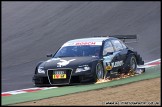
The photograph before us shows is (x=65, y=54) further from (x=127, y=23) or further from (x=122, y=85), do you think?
(x=127, y=23)

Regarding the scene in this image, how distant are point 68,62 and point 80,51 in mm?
960

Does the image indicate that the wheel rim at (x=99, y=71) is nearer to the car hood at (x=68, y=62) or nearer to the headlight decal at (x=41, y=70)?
the car hood at (x=68, y=62)

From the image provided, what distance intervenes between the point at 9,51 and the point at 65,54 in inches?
228

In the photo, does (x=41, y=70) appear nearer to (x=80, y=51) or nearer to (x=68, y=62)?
(x=68, y=62)

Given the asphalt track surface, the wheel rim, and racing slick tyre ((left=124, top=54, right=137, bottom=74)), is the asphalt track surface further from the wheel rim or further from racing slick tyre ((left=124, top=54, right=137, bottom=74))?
racing slick tyre ((left=124, top=54, right=137, bottom=74))

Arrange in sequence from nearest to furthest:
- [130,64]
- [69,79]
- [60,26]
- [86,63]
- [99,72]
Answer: [69,79], [86,63], [99,72], [130,64], [60,26]

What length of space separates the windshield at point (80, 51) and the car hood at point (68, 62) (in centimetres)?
41

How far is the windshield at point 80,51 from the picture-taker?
14.0 metres

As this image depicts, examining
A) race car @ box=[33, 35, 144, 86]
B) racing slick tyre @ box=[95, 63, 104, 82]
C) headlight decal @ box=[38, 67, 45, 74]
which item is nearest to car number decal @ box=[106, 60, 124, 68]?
race car @ box=[33, 35, 144, 86]

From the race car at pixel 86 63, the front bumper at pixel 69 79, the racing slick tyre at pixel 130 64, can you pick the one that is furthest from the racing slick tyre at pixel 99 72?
the racing slick tyre at pixel 130 64

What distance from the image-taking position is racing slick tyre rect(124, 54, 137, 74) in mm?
14758

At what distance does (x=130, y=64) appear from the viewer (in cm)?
1492

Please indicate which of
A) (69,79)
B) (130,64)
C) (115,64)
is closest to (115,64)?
(115,64)

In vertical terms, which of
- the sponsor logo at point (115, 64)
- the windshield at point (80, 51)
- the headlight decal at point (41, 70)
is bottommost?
the headlight decal at point (41, 70)
